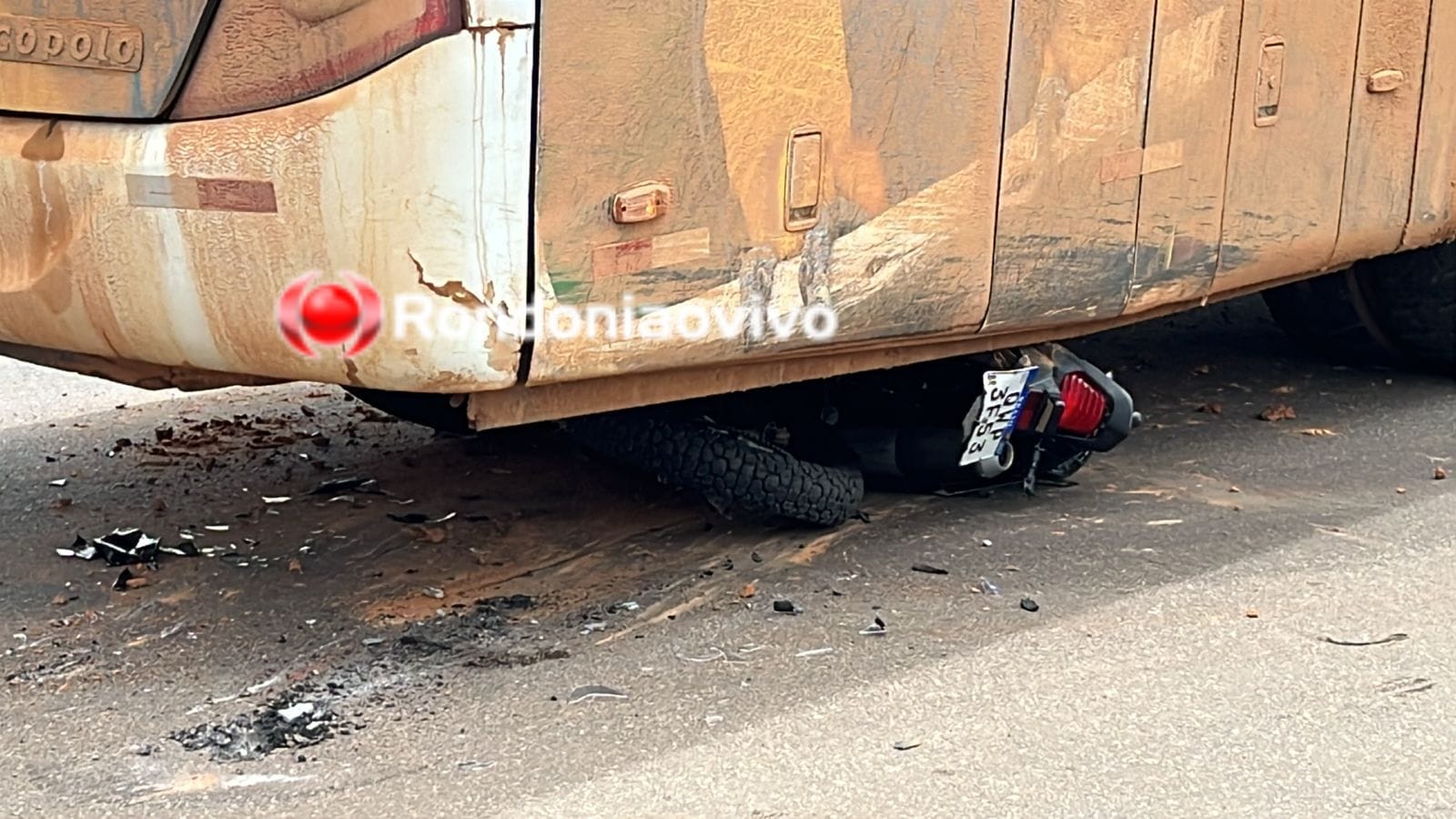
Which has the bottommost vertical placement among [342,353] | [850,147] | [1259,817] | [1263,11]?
[1259,817]

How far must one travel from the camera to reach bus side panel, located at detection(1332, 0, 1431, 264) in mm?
4145

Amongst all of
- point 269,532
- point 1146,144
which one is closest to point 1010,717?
point 1146,144

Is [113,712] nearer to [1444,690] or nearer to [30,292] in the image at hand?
[30,292]

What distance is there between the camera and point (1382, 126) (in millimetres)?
4238

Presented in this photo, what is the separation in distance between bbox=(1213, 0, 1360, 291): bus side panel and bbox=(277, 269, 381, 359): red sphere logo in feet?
6.84

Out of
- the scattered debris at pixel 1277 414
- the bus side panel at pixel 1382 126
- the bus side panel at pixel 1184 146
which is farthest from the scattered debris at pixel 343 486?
the scattered debris at pixel 1277 414

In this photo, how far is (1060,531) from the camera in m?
3.83

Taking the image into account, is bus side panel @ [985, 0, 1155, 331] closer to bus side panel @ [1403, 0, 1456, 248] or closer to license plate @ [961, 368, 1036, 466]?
license plate @ [961, 368, 1036, 466]

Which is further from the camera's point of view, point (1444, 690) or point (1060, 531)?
point (1060, 531)

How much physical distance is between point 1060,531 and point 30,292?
87.7 inches

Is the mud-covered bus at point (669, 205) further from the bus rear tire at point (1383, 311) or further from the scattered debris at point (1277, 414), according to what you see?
the bus rear tire at point (1383, 311)

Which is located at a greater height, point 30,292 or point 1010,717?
point 30,292

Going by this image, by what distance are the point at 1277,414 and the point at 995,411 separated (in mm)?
1706

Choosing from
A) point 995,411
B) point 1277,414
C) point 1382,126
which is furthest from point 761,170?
point 1277,414
